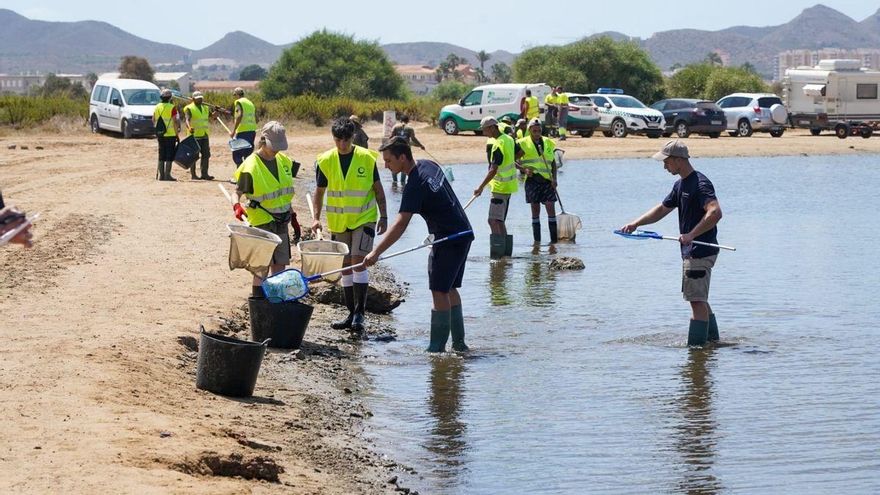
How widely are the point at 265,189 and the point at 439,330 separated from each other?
1.78m

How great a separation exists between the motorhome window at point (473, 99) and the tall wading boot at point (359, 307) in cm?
3114

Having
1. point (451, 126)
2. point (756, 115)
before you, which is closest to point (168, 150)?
point (451, 126)

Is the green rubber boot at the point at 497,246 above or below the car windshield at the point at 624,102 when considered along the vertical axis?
below

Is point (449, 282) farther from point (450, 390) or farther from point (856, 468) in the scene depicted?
point (856, 468)

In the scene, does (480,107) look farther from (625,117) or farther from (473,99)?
(625,117)

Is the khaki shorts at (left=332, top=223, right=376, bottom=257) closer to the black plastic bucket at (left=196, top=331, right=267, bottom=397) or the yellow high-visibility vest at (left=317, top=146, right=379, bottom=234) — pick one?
the yellow high-visibility vest at (left=317, top=146, right=379, bottom=234)

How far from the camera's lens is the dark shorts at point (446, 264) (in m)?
10.2

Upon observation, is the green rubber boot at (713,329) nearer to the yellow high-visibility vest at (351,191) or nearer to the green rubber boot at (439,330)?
the green rubber boot at (439,330)

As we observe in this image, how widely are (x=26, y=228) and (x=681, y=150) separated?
612cm

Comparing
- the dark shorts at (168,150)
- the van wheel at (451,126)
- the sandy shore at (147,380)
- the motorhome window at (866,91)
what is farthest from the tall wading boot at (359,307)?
the motorhome window at (866,91)

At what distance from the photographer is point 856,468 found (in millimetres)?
7918

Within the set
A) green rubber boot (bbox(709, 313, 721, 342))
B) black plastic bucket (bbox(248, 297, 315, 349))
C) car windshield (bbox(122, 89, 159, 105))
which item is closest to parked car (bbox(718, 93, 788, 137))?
car windshield (bbox(122, 89, 159, 105))

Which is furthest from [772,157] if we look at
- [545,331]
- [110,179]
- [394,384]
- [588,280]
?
[394,384]

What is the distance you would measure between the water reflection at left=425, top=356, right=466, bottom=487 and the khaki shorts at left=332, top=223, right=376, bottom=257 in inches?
43.7
